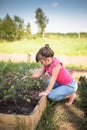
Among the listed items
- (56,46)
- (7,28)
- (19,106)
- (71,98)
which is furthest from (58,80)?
(7,28)

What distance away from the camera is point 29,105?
10.6 ft

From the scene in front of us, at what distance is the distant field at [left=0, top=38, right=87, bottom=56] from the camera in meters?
6.71

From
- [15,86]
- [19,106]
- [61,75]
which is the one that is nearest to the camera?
[19,106]

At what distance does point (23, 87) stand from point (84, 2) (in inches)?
129

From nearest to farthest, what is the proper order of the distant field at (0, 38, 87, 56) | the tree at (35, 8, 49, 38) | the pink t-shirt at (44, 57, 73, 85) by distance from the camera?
the pink t-shirt at (44, 57, 73, 85) → the tree at (35, 8, 49, 38) → the distant field at (0, 38, 87, 56)

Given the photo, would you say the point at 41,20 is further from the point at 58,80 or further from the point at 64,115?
the point at 64,115

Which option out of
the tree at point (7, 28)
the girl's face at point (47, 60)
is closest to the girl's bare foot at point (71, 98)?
the girl's face at point (47, 60)

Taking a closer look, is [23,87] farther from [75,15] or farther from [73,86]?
[75,15]

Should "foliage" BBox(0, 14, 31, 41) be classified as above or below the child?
above

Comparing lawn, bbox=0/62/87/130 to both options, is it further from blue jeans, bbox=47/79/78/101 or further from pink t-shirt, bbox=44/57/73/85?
pink t-shirt, bbox=44/57/73/85

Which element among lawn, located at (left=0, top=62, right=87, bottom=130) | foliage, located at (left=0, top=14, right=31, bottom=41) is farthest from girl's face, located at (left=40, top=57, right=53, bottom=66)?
foliage, located at (left=0, top=14, right=31, bottom=41)

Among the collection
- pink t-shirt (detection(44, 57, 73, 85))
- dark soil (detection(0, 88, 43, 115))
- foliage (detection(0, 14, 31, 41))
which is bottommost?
dark soil (detection(0, 88, 43, 115))

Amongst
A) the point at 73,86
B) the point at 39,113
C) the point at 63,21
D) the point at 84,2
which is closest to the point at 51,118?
the point at 39,113

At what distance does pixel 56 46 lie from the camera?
678 centimetres
